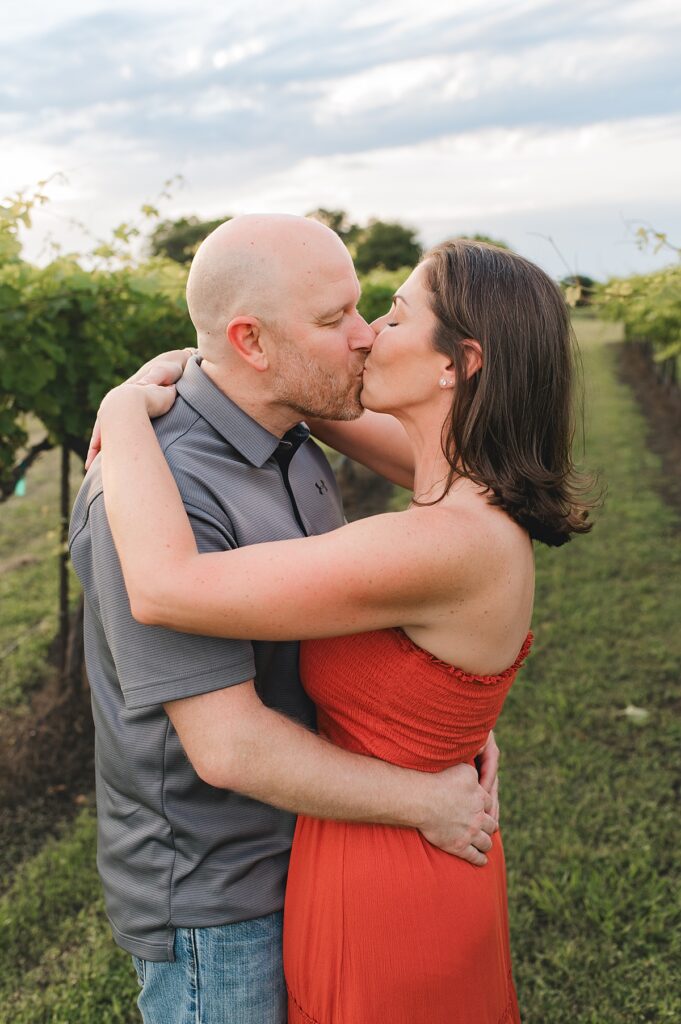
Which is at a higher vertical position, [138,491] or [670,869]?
[138,491]

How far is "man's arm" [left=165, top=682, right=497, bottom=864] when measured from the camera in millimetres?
1902

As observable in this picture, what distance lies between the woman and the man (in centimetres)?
9

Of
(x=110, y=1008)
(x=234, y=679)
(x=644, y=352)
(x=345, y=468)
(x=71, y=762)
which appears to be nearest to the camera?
(x=234, y=679)

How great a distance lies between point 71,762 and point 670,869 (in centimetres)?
A: 350

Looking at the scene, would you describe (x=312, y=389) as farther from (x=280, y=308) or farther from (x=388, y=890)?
(x=388, y=890)

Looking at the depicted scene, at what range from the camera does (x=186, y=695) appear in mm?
1899

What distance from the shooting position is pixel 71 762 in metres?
5.64

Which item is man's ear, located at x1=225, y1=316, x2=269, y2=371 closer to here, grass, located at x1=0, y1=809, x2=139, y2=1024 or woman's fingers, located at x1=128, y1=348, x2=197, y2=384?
woman's fingers, located at x1=128, y1=348, x2=197, y2=384

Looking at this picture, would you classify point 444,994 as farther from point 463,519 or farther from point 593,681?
point 593,681

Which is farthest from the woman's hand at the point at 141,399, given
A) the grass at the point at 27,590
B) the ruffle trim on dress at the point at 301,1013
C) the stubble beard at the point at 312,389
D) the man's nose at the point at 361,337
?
the grass at the point at 27,590

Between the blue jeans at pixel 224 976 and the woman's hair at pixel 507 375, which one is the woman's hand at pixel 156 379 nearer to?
the woman's hair at pixel 507 375

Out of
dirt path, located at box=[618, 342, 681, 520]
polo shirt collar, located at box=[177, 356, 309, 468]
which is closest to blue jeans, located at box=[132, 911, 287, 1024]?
polo shirt collar, located at box=[177, 356, 309, 468]

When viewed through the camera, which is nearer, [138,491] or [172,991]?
[138,491]

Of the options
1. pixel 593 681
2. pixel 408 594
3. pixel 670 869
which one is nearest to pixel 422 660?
pixel 408 594
